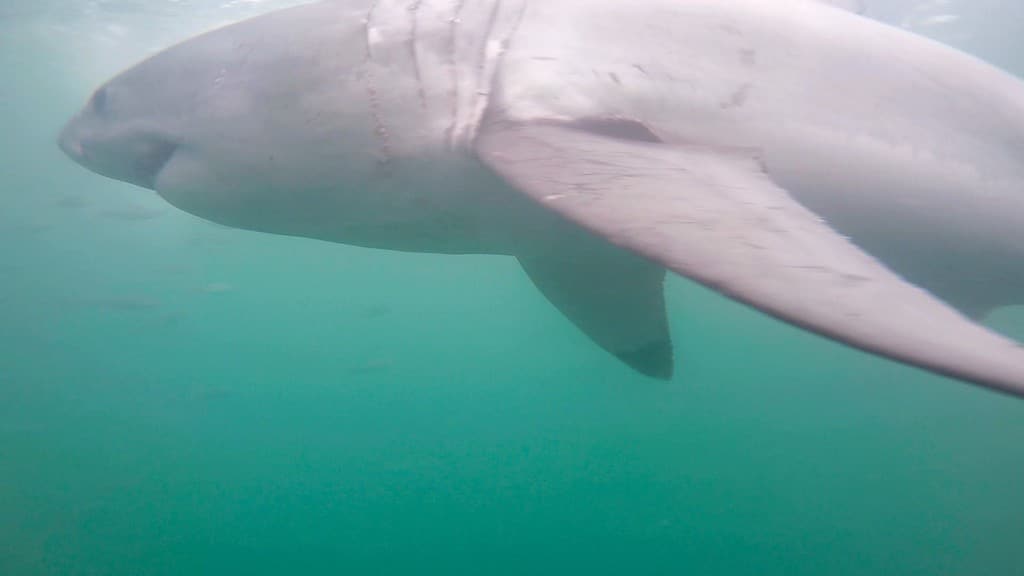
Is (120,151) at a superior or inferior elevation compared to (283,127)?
inferior

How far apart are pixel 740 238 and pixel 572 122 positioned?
79cm

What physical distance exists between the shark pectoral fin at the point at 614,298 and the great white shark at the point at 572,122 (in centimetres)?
65

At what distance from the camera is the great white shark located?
6.82ft

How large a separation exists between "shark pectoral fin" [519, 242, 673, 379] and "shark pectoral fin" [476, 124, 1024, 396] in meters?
1.34

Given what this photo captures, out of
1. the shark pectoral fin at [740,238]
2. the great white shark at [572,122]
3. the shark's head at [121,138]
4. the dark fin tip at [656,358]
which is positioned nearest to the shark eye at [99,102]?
the shark's head at [121,138]

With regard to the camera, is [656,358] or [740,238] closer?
[740,238]

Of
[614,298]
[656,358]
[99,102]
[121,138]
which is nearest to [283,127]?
[121,138]

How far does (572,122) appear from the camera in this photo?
1.97 meters

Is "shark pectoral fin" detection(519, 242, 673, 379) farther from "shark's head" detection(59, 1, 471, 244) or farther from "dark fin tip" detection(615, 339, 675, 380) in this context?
"shark's head" detection(59, 1, 471, 244)

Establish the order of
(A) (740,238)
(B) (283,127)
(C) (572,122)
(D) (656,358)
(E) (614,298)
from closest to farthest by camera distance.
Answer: (A) (740,238)
(C) (572,122)
(B) (283,127)
(E) (614,298)
(D) (656,358)

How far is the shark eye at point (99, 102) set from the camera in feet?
9.51

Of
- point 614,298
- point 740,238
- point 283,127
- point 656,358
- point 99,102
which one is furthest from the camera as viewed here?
point 656,358

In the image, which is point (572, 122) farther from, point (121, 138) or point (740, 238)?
point (121, 138)

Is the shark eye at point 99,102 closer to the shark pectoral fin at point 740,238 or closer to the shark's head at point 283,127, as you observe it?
the shark's head at point 283,127
